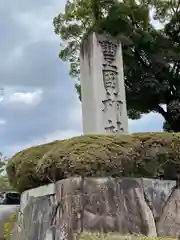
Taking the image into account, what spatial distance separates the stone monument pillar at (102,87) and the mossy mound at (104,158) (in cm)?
368

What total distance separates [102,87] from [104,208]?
4817 mm

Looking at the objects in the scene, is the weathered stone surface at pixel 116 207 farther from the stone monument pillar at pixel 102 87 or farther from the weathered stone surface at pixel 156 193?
the stone monument pillar at pixel 102 87

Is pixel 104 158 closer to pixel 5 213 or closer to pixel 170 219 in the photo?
pixel 170 219

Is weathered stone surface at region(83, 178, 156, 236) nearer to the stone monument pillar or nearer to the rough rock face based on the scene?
the rough rock face

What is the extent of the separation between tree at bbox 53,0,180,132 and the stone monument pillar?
576 cm

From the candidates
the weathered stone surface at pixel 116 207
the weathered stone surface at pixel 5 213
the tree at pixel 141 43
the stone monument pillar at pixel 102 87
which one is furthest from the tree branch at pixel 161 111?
the weathered stone surface at pixel 116 207

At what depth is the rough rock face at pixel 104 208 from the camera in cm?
334

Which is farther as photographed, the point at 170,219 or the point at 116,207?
the point at 170,219

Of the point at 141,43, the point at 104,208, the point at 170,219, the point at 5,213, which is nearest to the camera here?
the point at 104,208

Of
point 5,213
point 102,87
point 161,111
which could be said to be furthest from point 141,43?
point 5,213

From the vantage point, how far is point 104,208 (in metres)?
3.42

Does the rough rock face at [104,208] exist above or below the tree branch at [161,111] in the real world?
below

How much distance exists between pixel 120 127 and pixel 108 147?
4395 millimetres

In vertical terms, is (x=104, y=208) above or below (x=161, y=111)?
below
